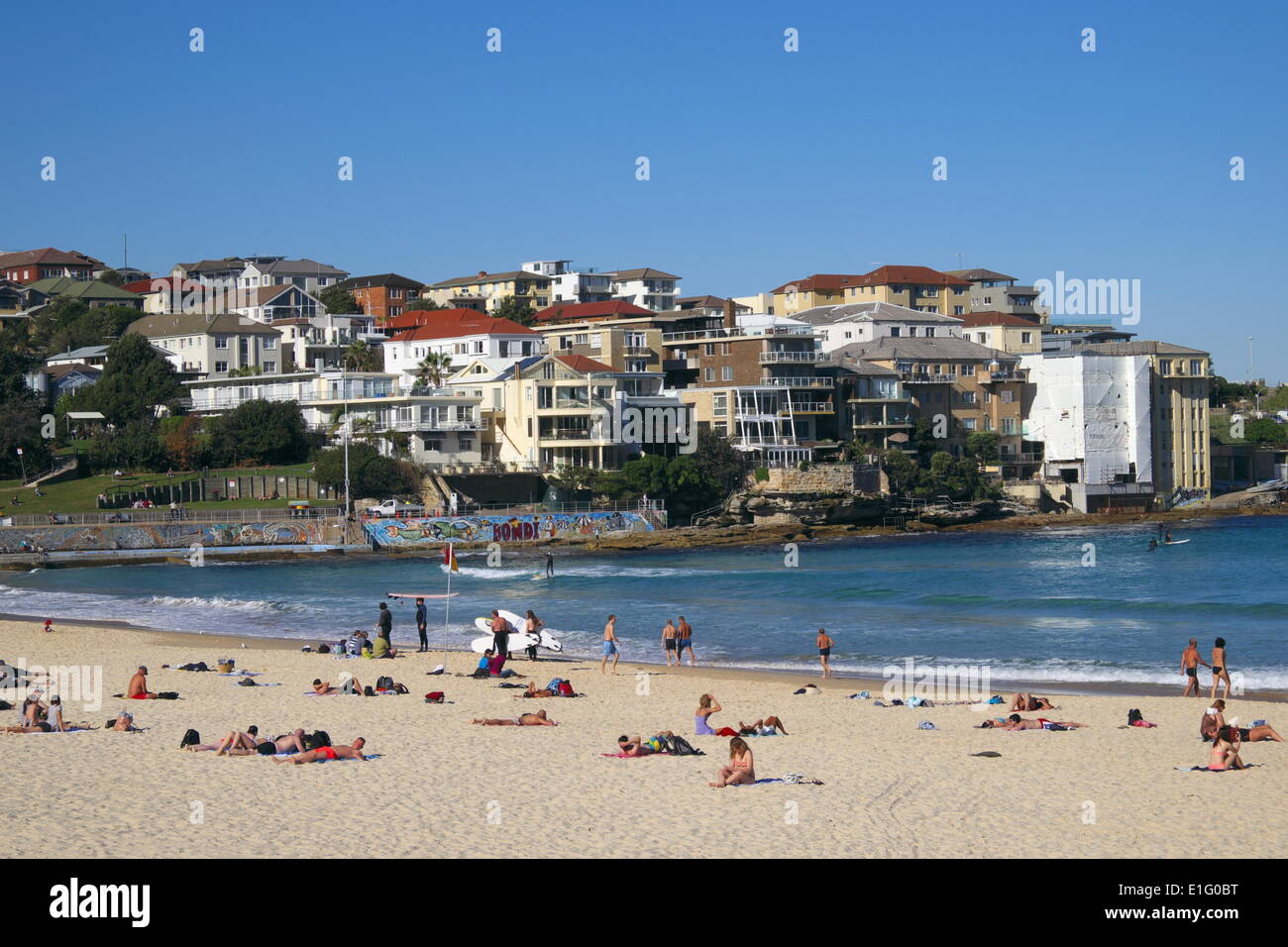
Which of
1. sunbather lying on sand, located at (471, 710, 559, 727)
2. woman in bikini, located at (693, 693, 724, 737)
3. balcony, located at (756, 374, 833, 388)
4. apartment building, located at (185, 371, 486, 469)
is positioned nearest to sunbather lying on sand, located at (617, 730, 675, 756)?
woman in bikini, located at (693, 693, 724, 737)

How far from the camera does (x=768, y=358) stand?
81562 millimetres

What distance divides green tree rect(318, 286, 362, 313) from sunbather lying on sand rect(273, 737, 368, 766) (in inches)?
3968

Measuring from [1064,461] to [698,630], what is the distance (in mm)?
59024

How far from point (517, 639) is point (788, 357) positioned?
53831 mm

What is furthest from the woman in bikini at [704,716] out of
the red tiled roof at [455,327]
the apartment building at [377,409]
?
the red tiled roof at [455,327]

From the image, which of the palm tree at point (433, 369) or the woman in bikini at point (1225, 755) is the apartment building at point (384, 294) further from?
the woman in bikini at point (1225, 755)

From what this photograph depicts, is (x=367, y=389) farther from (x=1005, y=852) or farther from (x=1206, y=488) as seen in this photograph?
(x=1005, y=852)

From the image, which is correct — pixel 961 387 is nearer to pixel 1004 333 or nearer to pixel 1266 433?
pixel 1004 333

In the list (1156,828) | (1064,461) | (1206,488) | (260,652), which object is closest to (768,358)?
(1064,461)

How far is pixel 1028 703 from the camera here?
2169 cm

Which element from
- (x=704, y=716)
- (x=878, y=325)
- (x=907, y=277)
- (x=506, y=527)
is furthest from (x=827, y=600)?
(x=907, y=277)

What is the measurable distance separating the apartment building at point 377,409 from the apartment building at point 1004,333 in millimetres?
42117

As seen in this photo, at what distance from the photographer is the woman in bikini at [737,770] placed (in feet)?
51.0

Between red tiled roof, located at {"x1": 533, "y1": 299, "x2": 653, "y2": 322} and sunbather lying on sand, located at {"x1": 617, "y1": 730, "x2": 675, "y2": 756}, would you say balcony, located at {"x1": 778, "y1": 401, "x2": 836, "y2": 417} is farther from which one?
sunbather lying on sand, located at {"x1": 617, "y1": 730, "x2": 675, "y2": 756}
